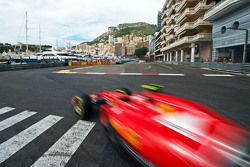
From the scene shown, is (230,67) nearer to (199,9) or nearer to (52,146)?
(199,9)

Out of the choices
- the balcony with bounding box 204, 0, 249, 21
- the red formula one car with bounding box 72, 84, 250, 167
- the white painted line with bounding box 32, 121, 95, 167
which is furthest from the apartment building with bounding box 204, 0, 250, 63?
the white painted line with bounding box 32, 121, 95, 167

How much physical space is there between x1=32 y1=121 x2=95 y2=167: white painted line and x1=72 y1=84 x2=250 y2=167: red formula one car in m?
0.54

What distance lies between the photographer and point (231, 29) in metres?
22.3

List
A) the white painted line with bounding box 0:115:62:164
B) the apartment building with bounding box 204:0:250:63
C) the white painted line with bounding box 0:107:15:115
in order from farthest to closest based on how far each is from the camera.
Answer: the apartment building with bounding box 204:0:250:63 → the white painted line with bounding box 0:107:15:115 → the white painted line with bounding box 0:115:62:164

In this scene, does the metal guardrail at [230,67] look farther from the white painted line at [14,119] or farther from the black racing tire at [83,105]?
the white painted line at [14,119]

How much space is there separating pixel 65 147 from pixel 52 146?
0.20 meters

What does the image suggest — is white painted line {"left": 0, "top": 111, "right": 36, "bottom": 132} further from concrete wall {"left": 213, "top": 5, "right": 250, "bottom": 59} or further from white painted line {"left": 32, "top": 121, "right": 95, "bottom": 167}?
concrete wall {"left": 213, "top": 5, "right": 250, "bottom": 59}

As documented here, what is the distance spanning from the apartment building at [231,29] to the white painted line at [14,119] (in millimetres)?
19610

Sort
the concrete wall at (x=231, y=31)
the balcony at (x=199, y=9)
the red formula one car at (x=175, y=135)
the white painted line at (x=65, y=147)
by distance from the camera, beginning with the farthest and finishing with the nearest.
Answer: the balcony at (x=199, y=9) → the concrete wall at (x=231, y=31) → the white painted line at (x=65, y=147) → the red formula one car at (x=175, y=135)

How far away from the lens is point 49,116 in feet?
12.0

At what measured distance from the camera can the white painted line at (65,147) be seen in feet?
6.81

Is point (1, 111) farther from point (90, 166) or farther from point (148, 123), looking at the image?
point (148, 123)

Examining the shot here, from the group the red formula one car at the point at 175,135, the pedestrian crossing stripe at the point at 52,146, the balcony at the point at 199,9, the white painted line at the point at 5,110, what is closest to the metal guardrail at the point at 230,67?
the balcony at the point at 199,9

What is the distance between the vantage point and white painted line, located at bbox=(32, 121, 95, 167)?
6.81 ft
